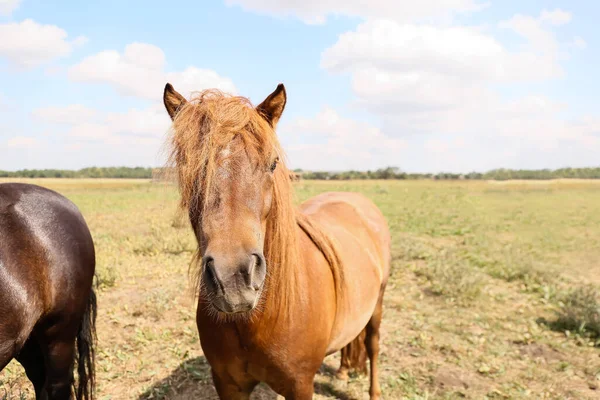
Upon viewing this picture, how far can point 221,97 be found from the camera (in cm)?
206

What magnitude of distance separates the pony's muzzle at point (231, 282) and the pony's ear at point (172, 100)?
964 millimetres

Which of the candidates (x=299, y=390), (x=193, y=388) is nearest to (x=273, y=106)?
(x=299, y=390)

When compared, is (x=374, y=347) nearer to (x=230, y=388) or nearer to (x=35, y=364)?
(x=230, y=388)

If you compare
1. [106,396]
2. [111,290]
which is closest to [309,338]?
[106,396]

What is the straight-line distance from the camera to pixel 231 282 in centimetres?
158

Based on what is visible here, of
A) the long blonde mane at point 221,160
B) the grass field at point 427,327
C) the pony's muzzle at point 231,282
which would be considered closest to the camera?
the pony's muzzle at point 231,282

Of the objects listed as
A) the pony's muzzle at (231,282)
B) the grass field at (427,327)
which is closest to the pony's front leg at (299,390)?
the pony's muzzle at (231,282)

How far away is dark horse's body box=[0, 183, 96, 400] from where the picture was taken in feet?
7.99

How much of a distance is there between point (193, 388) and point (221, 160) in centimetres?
316

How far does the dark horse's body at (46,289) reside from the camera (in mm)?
2436

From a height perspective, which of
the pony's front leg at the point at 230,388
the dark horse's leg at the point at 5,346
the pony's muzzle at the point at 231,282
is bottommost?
the pony's front leg at the point at 230,388

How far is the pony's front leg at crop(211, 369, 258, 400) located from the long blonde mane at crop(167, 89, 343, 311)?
64cm

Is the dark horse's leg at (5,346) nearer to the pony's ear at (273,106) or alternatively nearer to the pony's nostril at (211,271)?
the pony's nostril at (211,271)

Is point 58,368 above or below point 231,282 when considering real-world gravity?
below
